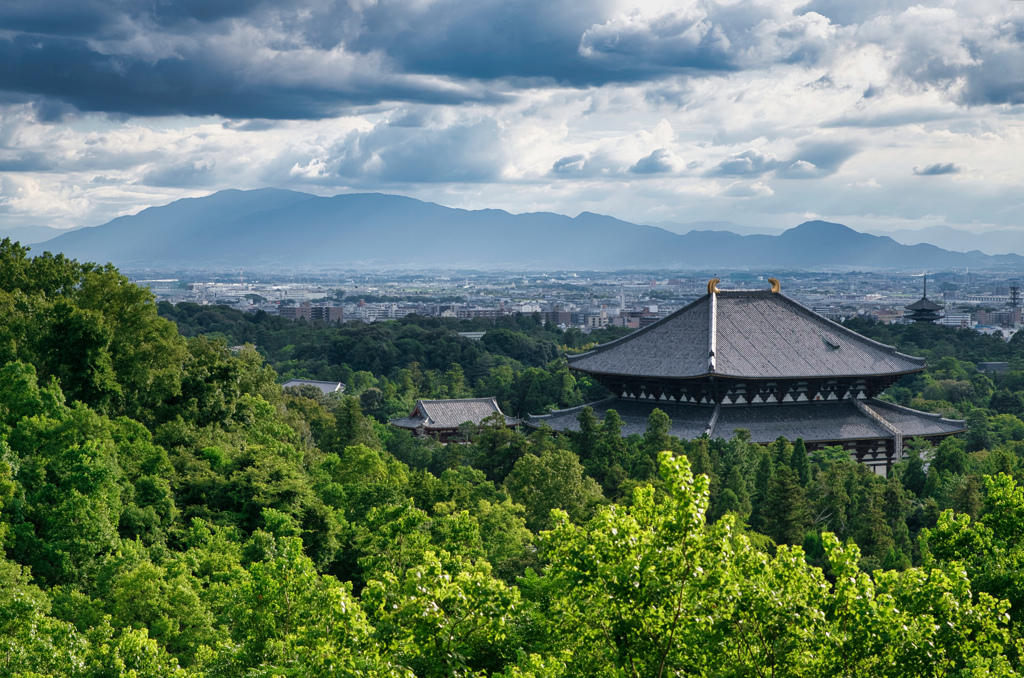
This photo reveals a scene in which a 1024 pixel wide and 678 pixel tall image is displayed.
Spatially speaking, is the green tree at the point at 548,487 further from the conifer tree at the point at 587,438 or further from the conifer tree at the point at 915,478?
the conifer tree at the point at 915,478

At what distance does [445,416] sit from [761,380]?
1536 cm

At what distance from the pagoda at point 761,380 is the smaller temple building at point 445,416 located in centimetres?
551

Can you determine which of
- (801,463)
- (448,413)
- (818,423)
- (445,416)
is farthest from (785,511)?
(448,413)

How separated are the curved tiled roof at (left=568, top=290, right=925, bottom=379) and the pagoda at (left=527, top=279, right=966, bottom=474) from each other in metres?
0.05

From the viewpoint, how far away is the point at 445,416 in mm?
48469

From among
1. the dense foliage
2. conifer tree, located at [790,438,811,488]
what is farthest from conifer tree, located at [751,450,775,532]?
conifer tree, located at [790,438,811,488]

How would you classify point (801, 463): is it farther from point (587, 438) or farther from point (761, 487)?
point (587, 438)

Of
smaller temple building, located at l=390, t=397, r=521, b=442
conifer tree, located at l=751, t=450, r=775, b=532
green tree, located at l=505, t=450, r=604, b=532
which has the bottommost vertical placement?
smaller temple building, located at l=390, t=397, r=521, b=442

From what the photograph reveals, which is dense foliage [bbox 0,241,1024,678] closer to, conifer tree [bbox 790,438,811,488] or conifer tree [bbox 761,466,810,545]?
conifer tree [bbox 761,466,810,545]

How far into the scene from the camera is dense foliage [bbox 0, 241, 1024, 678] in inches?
360

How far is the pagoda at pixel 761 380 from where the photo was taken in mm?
38906

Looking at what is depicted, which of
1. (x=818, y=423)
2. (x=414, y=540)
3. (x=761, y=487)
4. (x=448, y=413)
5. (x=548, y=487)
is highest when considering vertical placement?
(x=414, y=540)

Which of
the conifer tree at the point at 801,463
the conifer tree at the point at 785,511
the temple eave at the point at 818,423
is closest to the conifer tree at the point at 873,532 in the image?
the conifer tree at the point at 785,511

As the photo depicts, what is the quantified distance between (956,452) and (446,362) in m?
43.4
